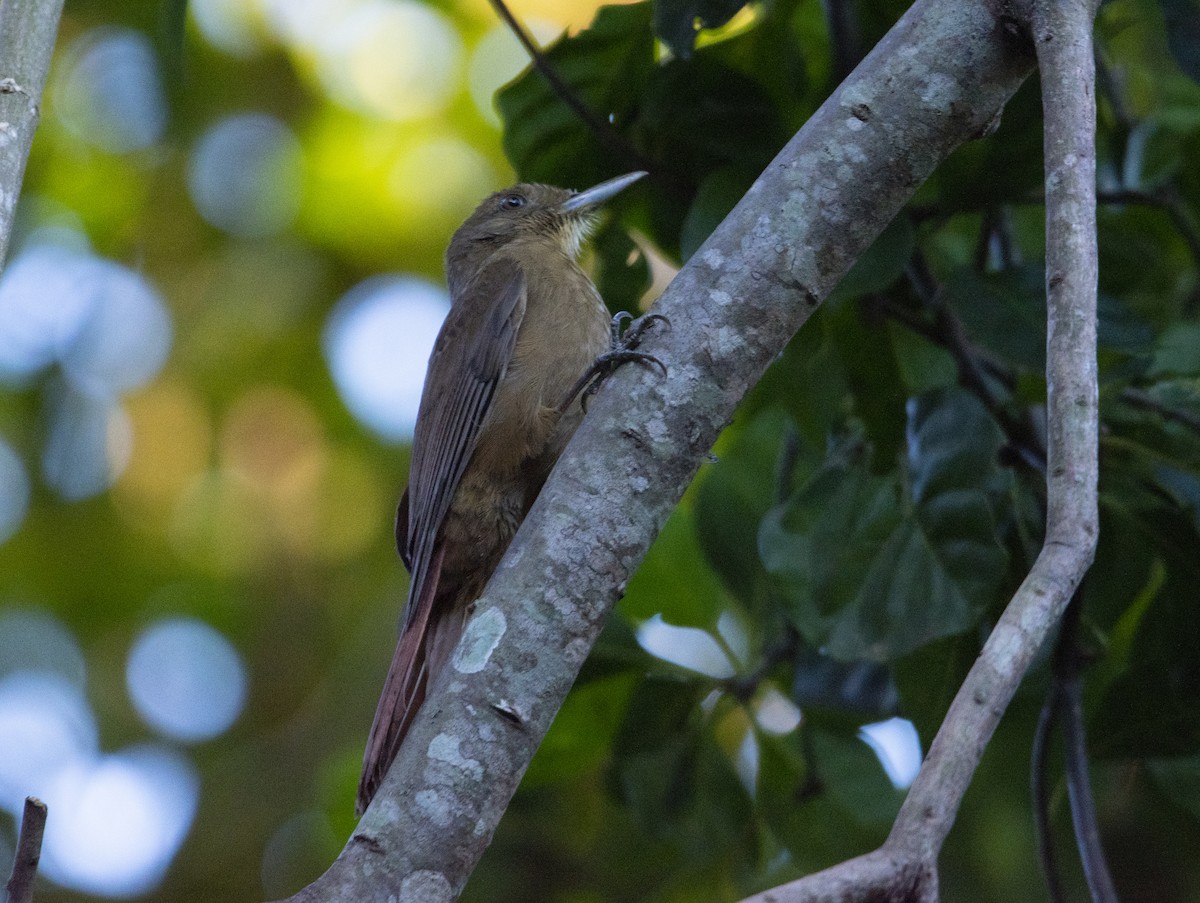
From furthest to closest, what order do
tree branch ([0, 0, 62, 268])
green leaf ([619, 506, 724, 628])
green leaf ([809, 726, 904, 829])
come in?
green leaf ([619, 506, 724, 628]) → green leaf ([809, 726, 904, 829]) → tree branch ([0, 0, 62, 268])

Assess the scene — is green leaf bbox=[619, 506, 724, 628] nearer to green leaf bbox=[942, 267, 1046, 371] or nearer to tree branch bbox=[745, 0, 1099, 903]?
green leaf bbox=[942, 267, 1046, 371]

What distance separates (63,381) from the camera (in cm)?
557

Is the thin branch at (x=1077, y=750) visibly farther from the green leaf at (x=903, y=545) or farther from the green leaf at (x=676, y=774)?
the green leaf at (x=676, y=774)

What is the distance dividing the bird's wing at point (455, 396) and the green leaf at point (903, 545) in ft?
2.27

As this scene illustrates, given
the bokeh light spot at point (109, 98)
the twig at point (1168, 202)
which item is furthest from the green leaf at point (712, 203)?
the bokeh light spot at point (109, 98)

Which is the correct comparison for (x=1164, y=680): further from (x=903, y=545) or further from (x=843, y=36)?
(x=843, y=36)

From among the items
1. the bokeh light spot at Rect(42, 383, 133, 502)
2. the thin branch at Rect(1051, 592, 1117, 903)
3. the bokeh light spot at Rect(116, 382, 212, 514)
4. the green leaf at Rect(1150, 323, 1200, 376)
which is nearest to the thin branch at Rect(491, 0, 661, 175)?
the green leaf at Rect(1150, 323, 1200, 376)

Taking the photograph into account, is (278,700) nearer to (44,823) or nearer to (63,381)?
(63,381)

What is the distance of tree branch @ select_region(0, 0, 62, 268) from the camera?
1785mm

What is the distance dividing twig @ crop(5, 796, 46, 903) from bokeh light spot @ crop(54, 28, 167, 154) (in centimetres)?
475

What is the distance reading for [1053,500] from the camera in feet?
5.37

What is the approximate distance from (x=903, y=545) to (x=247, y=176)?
3811 mm

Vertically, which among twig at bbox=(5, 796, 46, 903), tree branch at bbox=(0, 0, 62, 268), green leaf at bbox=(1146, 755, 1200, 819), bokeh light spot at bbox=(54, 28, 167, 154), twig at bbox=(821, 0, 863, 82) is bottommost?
twig at bbox=(5, 796, 46, 903)

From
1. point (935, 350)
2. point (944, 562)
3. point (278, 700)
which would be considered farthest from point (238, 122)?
point (944, 562)
